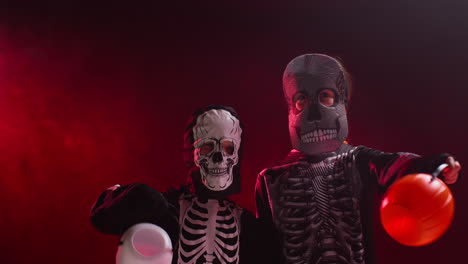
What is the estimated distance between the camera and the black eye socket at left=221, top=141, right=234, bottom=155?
236 centimetres

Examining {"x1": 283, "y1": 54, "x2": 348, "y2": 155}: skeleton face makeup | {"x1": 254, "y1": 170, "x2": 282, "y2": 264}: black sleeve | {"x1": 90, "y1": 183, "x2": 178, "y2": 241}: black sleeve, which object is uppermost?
{"x1": 283, "y1": 54, "x2": 348, "y2": 155}: skeleton face makeup

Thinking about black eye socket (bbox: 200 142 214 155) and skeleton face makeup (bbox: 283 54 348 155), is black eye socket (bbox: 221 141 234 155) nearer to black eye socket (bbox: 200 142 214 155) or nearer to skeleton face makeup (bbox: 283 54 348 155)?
black eye socket (bbox: 200 142 214 155)

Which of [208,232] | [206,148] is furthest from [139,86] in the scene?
[208,232]

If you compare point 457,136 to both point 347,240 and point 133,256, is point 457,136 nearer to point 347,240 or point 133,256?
point 347,240

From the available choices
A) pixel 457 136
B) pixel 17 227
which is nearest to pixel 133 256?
pixel 17 227

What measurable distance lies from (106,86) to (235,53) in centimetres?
91

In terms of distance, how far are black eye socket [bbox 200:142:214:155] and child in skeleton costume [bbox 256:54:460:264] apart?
0.35m

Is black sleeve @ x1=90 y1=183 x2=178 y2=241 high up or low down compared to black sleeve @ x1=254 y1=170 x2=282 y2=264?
up

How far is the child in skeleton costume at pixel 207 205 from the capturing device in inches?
85.2

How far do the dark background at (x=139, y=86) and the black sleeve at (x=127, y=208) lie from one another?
1242 mm

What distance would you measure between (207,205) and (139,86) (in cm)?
141

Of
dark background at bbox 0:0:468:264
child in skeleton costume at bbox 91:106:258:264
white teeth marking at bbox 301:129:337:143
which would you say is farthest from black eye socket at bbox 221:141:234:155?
dark background at bbox 0:0:468:264

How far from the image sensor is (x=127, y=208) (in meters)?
1.98

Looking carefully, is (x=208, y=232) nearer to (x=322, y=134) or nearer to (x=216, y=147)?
(x=216, y=147)
